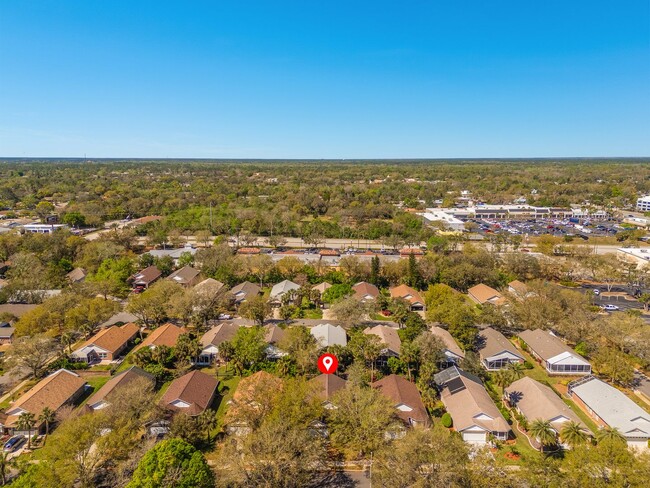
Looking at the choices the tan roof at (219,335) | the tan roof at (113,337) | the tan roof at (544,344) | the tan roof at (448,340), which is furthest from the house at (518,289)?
the tan roof at (113,337)

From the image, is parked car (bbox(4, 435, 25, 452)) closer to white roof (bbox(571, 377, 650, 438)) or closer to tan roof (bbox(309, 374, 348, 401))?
tan roof (bbox(309, 374, 348, 401))

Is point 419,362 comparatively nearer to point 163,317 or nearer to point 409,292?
point 409,292

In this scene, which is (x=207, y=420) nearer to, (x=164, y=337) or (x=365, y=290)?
(x=164, y=337)

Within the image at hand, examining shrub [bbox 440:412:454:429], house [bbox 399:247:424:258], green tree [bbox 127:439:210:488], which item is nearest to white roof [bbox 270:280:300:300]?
house [bbox 399:247:424:258]

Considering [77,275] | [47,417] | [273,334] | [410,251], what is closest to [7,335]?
[77,275]

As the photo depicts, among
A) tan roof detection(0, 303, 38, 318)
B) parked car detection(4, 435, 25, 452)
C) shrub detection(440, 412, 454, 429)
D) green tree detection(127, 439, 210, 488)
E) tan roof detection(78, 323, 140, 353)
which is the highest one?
green tree detection(127, 439, 210, 488)

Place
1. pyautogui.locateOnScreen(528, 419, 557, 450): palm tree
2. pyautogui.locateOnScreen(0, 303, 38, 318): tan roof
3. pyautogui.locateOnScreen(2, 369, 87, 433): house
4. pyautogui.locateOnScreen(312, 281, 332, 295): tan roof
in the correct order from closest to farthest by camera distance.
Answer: pyautogui.locateOnScreen(528, 419, 557, 450): palm tree, pyautogui.locateOnScreen(2, 369, 87, 433): house, pyautogui.locateOnScreen(0, 303, 38, 318): tan roof, pyautogui.locateOnScreen(312, 281, 332, 295): tan roof
